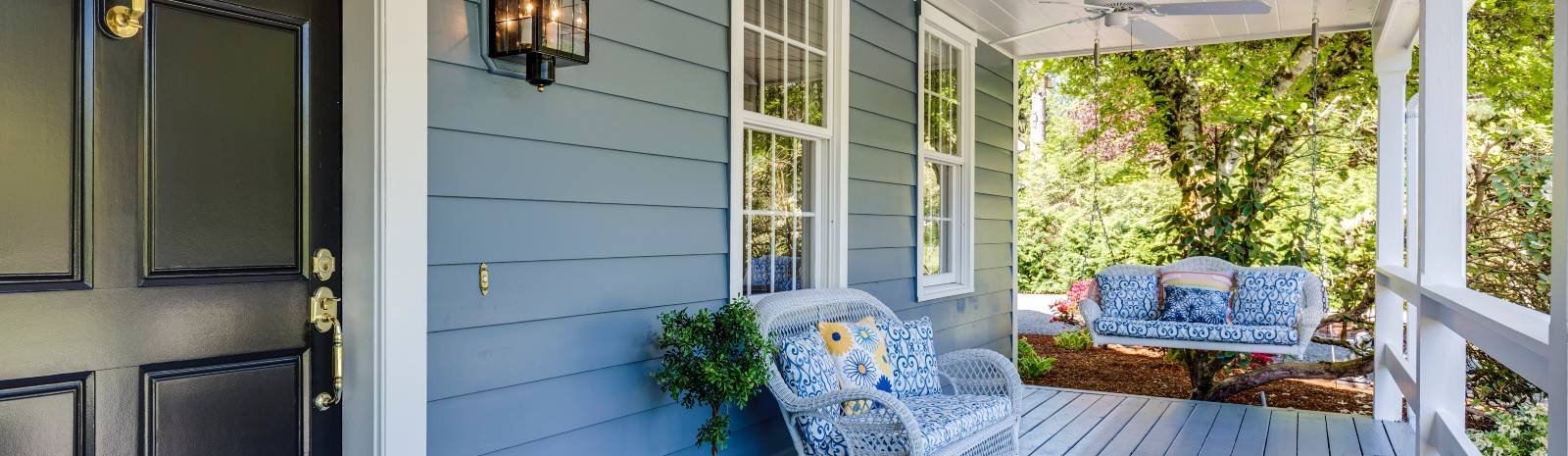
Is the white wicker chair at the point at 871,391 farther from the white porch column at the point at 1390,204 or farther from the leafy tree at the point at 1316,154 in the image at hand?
the leafy tree at the point at 1316,154

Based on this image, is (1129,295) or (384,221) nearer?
(384,221)

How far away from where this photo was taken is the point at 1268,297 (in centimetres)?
545

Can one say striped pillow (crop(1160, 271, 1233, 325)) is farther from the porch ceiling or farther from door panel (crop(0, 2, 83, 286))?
door panel (crop(0, 2, 83, 286))

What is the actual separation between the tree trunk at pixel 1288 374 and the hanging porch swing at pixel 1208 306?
1.54 metres

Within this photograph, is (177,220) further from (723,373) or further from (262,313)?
(723,373)

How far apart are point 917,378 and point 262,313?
2.23 m

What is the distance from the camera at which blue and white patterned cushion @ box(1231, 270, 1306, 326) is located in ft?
17.6

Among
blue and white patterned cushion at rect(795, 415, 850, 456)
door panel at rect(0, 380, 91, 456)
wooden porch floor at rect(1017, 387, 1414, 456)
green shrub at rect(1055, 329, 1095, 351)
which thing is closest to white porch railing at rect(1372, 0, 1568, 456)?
wooden porch floor at rect(1017, 387, 1414, 456)

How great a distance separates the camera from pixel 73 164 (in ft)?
5.75

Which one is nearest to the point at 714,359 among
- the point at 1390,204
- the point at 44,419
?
the point at 44,419

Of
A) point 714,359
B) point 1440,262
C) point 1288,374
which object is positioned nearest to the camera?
point 714,359

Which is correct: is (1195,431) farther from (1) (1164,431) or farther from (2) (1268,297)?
Result: (2) (1268,297)

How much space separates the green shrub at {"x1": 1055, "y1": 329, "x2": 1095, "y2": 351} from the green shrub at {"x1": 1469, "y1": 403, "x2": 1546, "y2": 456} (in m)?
4.35

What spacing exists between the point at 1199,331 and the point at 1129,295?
511mm
